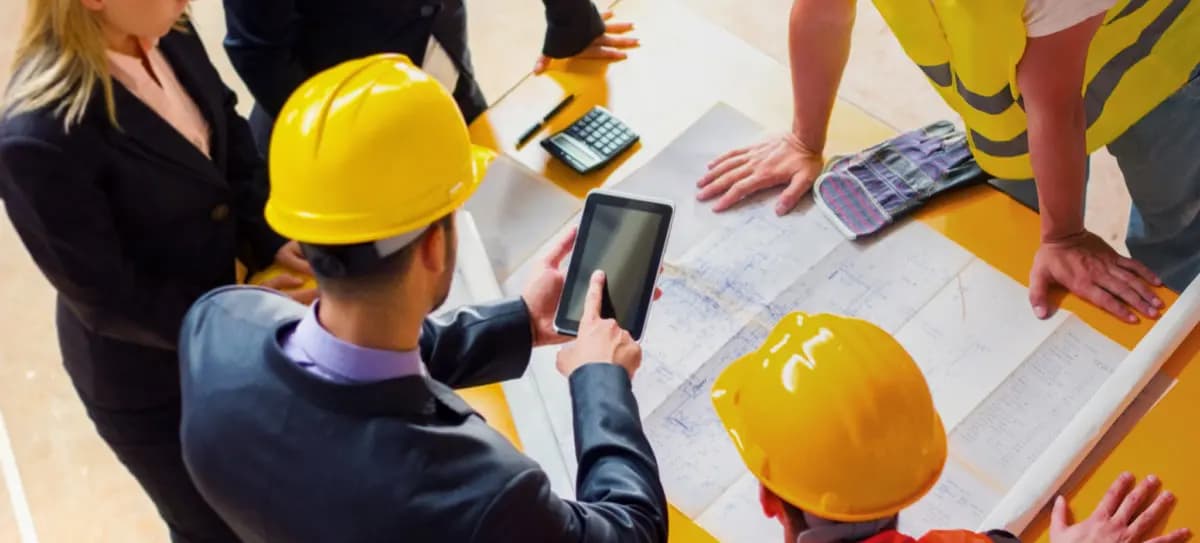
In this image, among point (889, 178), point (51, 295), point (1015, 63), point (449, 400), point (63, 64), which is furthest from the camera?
point (51, 295)

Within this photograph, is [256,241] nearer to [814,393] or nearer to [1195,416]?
[814,393]

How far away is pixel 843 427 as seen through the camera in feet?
3.06

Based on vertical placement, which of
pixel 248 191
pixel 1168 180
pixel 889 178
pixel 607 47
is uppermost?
pixel 248 191

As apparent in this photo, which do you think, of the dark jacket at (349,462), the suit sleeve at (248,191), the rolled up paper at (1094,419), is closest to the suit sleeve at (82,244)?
the suit sleeve at (248,191)

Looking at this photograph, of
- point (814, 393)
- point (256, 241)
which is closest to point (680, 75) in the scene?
point (256, 241)

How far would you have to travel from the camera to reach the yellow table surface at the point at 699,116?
4.07ft

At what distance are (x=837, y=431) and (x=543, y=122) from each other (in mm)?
762

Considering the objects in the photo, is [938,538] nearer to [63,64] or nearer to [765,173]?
[765,173]

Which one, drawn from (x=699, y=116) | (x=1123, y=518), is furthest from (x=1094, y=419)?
(x=699, y=116)

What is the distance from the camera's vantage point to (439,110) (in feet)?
2.88

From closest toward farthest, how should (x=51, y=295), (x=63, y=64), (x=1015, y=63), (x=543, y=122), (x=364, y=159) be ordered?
1. (x=364, y=159)
2. (x=63, y=64)
3. (x=1015, y=63)
4. (x=543, y=122)
5. (x=51, y=295)

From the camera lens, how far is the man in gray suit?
0.85m

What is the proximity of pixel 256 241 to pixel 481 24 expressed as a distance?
A: 1.50m

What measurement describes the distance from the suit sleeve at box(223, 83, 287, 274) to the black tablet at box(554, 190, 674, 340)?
1.37 feet
